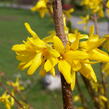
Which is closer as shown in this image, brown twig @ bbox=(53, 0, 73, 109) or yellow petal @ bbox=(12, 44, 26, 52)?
brown twig @ bbox=(53, 0, 73, 109)

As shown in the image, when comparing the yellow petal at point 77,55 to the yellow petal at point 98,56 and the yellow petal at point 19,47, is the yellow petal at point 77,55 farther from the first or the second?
the yellow petal at point 19,47

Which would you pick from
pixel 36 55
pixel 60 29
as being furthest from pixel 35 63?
pixel 60 29

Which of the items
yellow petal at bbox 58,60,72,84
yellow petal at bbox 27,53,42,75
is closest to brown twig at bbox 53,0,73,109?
yellow petal at bbox 58,60,72,84

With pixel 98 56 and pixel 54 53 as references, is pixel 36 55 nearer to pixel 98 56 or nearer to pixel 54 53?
pixel 54 53

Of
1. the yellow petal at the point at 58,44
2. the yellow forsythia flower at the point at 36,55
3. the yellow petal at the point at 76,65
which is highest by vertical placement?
the yellow petal at the point at 58,44

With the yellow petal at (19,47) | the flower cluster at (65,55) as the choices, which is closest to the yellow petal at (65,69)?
the flower cluster at (65,55)

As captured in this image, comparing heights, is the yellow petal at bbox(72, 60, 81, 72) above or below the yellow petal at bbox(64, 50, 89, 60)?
below

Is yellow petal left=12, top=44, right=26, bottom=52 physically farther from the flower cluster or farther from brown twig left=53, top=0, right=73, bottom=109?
brown twig left=53, top=0, right=73, bottom=109
